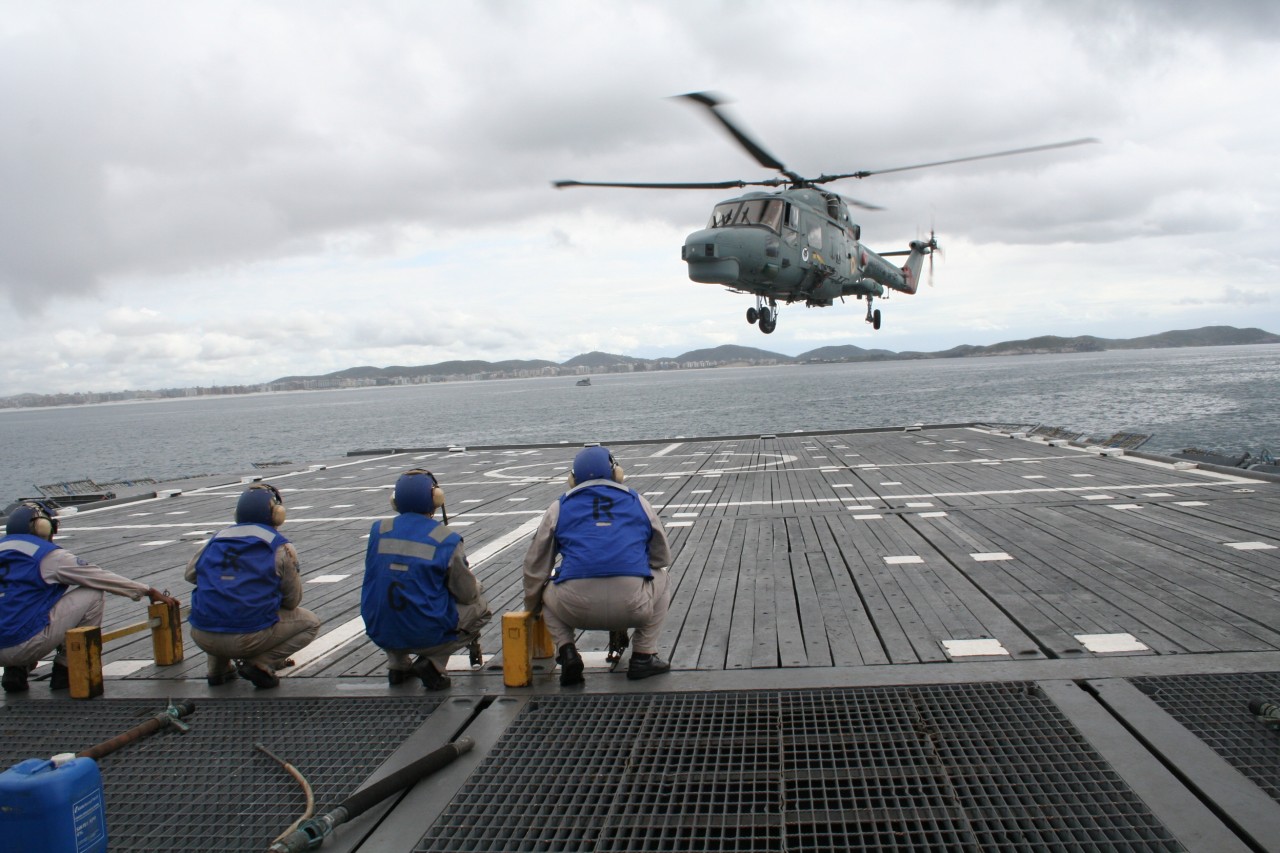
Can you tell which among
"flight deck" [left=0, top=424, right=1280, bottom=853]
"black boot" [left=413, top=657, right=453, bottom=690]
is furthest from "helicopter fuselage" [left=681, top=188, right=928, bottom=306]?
"black boot" [left=413, top=657, right=453, bottom=690]

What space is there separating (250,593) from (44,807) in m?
2.09

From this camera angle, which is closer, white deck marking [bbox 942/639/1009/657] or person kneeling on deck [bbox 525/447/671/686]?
person kneeling on deck [bbox 525/447/671/686]

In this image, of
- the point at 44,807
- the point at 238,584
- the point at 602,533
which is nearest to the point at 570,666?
the point at 602,533

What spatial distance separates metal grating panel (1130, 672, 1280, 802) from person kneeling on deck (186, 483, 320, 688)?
215 inches

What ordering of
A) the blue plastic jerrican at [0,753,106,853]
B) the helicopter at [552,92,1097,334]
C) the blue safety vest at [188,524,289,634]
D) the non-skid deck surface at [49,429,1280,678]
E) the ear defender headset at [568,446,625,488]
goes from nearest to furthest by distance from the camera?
the blue plastic jerrican at [0,753,106,853], the blue safety vest at [188,524,289,634], the ear defender headset at [568,446,625,488], the non-skid deck surface at [49,429,1280,678], the helicopter at [552,92,1097,334]

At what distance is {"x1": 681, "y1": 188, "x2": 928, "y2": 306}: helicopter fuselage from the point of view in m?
15.6

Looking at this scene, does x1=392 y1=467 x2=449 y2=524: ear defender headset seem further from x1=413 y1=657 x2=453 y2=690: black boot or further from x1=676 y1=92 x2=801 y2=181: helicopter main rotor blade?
x1=676 y1=92 x2=801 y2=181: helicopter main rotor blade

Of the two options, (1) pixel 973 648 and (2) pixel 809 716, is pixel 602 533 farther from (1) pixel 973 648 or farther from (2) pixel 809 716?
(1) pixel 973 648

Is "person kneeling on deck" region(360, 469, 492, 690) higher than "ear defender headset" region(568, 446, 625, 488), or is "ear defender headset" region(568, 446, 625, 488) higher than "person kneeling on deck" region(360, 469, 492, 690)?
"ear defender headset" region(568, 446, 625, 488)

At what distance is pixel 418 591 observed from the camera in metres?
5.04

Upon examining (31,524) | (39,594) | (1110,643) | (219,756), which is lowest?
(219,756)

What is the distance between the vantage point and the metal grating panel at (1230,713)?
3.83 m

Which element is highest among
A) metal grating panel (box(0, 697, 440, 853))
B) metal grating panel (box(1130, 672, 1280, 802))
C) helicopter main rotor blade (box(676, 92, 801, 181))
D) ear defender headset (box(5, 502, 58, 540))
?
helicopter main rotor blade (box(676, 92, 801, 181))

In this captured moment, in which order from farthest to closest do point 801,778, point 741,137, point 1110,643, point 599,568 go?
point 741,137, point 1110,643, point 599,568, point 801,778
